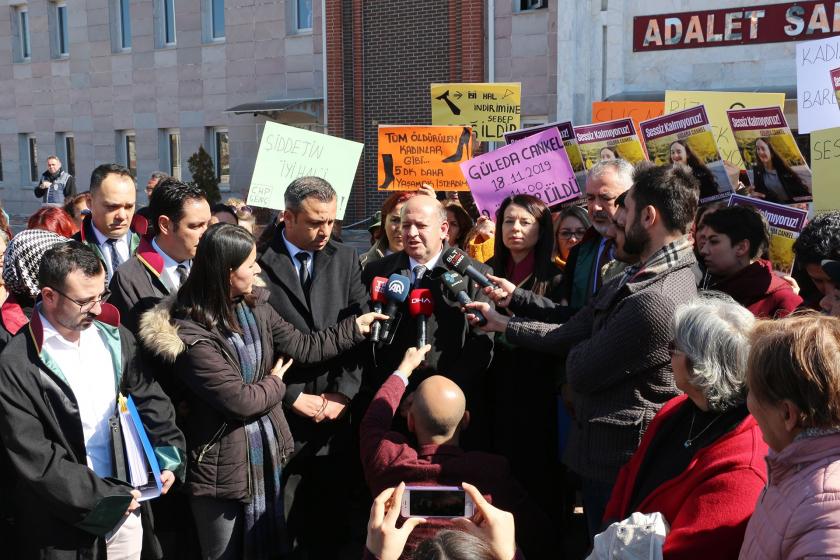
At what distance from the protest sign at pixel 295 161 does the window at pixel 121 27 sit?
20348mm

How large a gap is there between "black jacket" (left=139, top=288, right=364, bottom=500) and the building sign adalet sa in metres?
13.3

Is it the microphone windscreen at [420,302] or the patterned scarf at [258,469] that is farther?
the microphone windscreen at [420,302]

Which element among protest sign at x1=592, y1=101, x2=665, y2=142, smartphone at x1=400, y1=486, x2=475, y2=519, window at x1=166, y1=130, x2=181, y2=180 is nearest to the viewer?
smartphone at x1=400, y1=486, x2=475, y2=519

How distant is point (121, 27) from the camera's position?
24.4 m

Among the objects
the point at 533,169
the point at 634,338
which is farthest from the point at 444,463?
the point at 533,169

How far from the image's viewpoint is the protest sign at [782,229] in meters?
4.75

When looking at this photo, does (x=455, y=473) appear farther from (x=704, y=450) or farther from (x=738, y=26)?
(x=738, y=26)

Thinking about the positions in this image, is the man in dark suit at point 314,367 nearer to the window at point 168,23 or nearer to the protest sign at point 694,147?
the protest sign at point 694,147

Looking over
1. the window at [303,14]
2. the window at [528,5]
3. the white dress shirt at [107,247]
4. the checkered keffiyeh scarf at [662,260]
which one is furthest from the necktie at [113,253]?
the window at [303,14]

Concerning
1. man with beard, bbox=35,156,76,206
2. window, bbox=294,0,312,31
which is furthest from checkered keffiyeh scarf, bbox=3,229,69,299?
window, bbox=294,0,312,31

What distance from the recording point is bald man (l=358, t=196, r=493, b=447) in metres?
4.10

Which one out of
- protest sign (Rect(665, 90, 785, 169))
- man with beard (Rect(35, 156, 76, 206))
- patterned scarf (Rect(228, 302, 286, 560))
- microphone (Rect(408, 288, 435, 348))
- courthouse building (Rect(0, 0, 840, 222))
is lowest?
patterned scarf (Rect(228, 302, 286, 560))

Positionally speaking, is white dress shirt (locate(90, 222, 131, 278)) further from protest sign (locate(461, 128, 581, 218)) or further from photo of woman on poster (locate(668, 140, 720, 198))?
photo of woman on poster (locate(668, 140, 720, 198))

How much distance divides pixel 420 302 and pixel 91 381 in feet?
5.06
